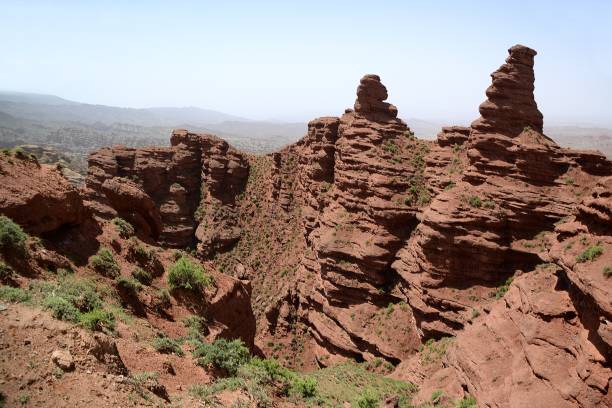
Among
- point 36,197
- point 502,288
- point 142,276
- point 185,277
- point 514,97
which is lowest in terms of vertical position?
point 502,288

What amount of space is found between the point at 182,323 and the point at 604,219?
23.3 meters

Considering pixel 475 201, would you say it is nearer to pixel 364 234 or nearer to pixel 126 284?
pixel 364 234

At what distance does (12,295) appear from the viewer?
16.1 m

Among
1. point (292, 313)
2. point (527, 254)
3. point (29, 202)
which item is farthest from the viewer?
point (292, 313)

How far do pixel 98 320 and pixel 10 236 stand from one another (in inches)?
247

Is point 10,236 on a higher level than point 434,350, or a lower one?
higher

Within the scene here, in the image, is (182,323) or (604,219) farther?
(182,323)

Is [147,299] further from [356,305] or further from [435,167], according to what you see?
[435,167]

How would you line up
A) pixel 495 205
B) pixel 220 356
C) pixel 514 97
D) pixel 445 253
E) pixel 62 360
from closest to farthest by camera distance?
pixel 62 360 → pixel 220 356 → pixel 495 205 → pixel 445 253 → pixel 514 97

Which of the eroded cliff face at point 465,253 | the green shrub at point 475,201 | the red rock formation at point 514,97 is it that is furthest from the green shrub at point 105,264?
the red rock formation at point 514,97

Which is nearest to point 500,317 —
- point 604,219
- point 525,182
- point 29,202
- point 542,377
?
point 542,377

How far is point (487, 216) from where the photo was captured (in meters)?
35.2

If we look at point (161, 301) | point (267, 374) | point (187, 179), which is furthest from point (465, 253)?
point (187, 179)

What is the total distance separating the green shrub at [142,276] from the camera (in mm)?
26631
